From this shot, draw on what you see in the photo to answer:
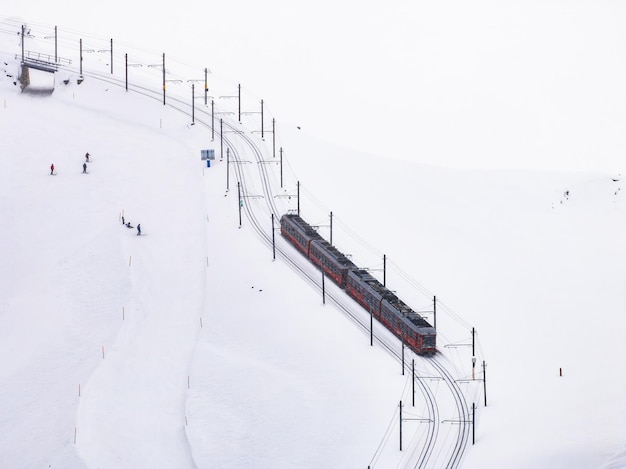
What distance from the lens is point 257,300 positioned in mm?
100750

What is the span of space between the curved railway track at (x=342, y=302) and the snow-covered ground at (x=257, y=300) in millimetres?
1077

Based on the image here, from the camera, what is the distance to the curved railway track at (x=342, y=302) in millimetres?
76562

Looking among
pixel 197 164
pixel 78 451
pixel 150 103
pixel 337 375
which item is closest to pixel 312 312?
pixel 337 375

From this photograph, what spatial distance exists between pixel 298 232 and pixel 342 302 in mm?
13375

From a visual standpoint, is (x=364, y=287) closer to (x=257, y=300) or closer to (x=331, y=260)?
(x=331, y=260)

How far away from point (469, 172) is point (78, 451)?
89.0m

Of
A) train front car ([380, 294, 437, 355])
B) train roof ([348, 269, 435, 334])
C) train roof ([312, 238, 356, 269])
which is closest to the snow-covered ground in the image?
train front car ([380, 294, 437, 355])

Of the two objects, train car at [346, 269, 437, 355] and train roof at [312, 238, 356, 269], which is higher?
train roof at [312, 238, 356, 269]

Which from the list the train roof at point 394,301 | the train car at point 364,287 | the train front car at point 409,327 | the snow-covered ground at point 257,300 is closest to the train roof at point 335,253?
the train car at point 364,287

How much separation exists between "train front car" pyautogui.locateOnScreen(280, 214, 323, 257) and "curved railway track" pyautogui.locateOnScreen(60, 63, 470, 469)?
1.10 meters

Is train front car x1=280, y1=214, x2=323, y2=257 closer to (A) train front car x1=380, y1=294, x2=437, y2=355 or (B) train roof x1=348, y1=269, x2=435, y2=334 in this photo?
(B) train roof x1=348, y1=269, x2=435, y2=334

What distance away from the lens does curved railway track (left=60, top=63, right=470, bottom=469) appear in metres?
76.6

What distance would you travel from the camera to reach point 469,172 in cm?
15138

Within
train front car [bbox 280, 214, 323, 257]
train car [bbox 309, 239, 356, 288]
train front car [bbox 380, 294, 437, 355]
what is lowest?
train front car [bbox 380, 294, 437, 355]
